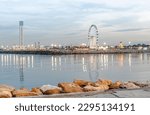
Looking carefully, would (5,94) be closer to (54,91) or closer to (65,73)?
(54,91)

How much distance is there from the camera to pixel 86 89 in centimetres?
768

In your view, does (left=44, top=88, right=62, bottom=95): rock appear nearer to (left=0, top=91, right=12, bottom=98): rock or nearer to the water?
(left=0, top=91, right=12, bottom=98): rock

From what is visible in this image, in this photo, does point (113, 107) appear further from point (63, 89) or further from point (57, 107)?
point (63, 89)

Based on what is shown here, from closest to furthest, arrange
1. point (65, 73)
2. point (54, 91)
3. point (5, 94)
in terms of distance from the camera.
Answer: point (5, 94)
point (54, 91)
point (65, 73)

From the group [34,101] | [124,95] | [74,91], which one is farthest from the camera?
[74,91]

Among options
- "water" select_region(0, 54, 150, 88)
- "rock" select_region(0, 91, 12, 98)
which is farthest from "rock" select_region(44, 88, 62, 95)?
"water" select_region(0, 54, 150, 88)

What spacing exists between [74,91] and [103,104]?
3.53 metres

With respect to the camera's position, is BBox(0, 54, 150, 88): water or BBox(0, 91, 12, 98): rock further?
BBox(0, 54, 150, 88): water

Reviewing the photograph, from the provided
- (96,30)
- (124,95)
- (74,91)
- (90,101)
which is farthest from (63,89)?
(96,30)

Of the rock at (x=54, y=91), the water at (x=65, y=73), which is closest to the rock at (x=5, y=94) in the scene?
the rock at (x=54, y=91)

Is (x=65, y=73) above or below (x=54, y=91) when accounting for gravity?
below

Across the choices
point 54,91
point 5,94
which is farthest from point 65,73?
point 5,94

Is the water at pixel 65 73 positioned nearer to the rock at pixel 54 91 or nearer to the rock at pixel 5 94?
the rock at pixel 54 91

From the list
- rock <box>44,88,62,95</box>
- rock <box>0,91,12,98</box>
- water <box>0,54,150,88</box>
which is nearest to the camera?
rock <box>0,91,12,98</box>
